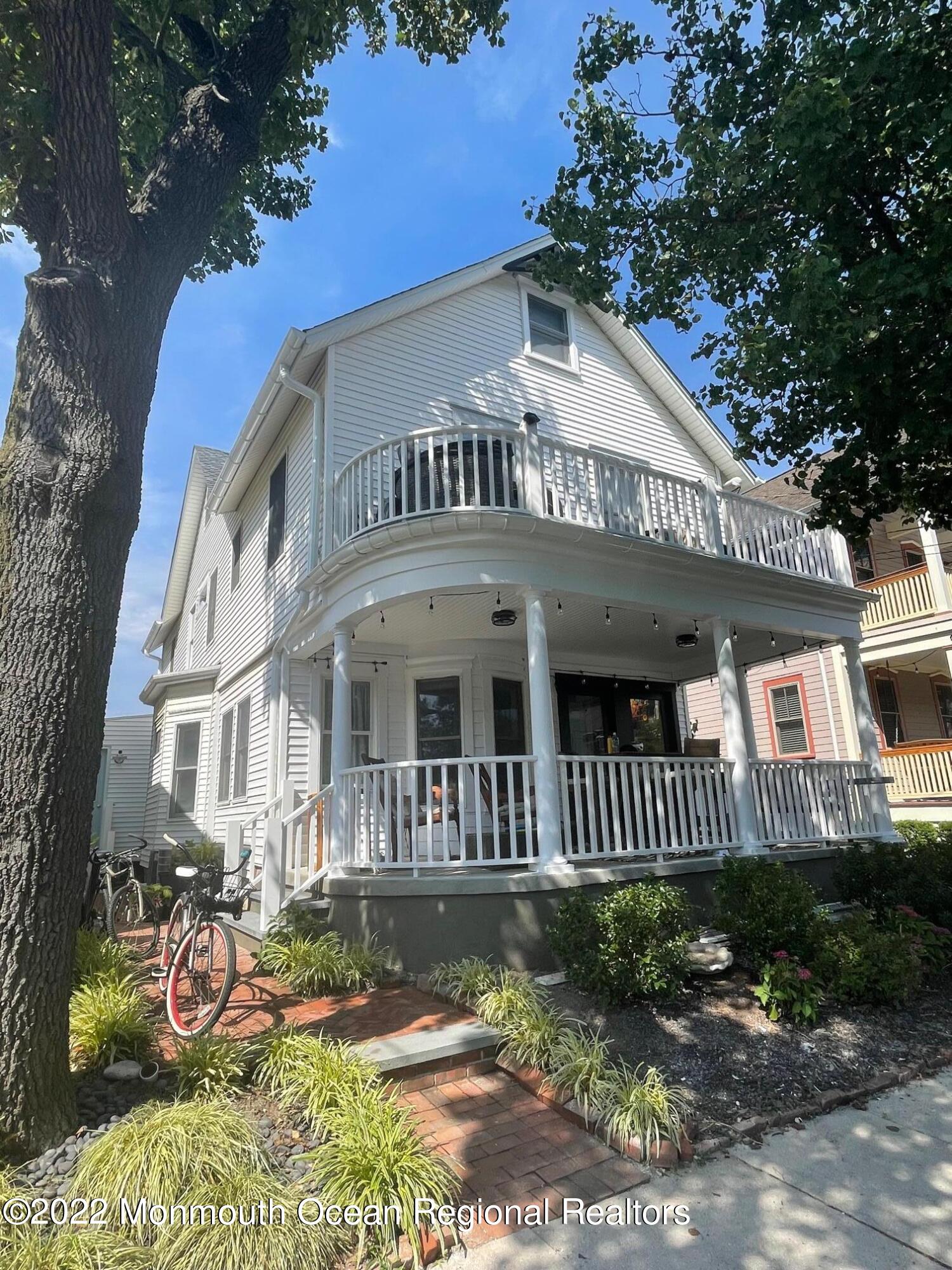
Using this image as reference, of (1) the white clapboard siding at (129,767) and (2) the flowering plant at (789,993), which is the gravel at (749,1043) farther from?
(1) the white clapboard siding at (129,767)

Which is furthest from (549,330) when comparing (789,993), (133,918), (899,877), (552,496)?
(133,918)

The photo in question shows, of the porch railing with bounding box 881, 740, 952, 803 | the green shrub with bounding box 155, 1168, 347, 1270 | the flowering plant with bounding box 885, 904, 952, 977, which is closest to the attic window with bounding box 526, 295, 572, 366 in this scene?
the flowering plant with bounding box 885, 904, 952, 977

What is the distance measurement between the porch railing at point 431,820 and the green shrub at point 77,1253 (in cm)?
376

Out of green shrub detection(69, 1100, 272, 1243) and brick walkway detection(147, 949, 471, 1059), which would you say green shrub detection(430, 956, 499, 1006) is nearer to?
brick walkway detection(147, 949, 471, 1059)

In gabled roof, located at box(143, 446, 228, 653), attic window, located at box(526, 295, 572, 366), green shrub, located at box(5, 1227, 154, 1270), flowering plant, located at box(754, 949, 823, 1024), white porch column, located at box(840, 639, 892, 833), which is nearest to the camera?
green shrub, located at box(5, 1227, 154, 1270)

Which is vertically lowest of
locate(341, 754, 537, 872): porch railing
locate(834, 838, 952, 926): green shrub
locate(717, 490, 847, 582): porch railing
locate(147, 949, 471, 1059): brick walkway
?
locate(147, 949, 471, 1059): brick walkway

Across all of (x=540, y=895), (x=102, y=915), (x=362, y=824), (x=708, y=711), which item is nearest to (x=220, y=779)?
(x=102, y=915)

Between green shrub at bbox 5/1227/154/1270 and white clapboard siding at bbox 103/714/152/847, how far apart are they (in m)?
19.2

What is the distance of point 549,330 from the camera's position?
12391mm

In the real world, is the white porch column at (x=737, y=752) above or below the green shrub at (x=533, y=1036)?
above

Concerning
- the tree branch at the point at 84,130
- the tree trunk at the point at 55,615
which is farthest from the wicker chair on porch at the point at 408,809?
the tree branch at the point at 84,130

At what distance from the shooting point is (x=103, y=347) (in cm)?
423

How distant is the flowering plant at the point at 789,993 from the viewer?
5.25 metres

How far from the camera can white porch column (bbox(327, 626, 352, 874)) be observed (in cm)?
732
